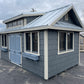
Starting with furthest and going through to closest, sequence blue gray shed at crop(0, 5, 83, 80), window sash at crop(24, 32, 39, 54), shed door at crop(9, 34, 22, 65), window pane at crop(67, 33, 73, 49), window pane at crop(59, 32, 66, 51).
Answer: shed door at crop(9, 34, 22, 65) < window pane at crop(67, 33, 73, 49) < window pane at crop(59, 32, 66, 51) < window sash at crop(24, 32, 39, 54) < blue gray shed at crop(0, 5, 83, 80)

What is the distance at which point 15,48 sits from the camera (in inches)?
225

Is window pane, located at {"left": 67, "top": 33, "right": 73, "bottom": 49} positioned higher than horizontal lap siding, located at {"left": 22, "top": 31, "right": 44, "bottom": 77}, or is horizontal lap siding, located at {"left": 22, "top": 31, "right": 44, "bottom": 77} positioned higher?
window pane, located at {"left": 67, "top": 33, "right": 73, "bottom": 49}

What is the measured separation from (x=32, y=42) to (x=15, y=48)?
202 cm

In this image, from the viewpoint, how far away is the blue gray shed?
3.65 m

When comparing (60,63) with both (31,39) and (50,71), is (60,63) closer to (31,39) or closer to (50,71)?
(50,71)

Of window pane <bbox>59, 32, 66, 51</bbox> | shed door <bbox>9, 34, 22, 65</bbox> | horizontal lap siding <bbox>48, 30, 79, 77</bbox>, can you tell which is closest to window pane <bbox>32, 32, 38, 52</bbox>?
horizontal lap siding <bbox>48, 30, 79, 77</bbox>

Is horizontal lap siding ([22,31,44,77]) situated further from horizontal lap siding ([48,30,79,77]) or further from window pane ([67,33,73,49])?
window pane ([67,33,73,49])

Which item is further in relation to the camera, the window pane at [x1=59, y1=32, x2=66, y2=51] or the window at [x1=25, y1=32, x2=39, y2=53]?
the window pane at [x1=59, y1=32, x2=66, y2=51]

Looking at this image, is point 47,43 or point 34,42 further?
point 34,42

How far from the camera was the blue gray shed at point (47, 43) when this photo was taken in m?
3.65

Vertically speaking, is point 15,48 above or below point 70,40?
below

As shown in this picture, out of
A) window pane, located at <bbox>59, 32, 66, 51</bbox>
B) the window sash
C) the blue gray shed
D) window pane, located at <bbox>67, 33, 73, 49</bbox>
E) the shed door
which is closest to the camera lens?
the blue gray shed

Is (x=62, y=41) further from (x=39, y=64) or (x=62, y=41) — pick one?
(x=39, y=64)

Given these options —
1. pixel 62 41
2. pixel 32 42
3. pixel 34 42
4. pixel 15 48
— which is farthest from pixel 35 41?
pixel 15 48
